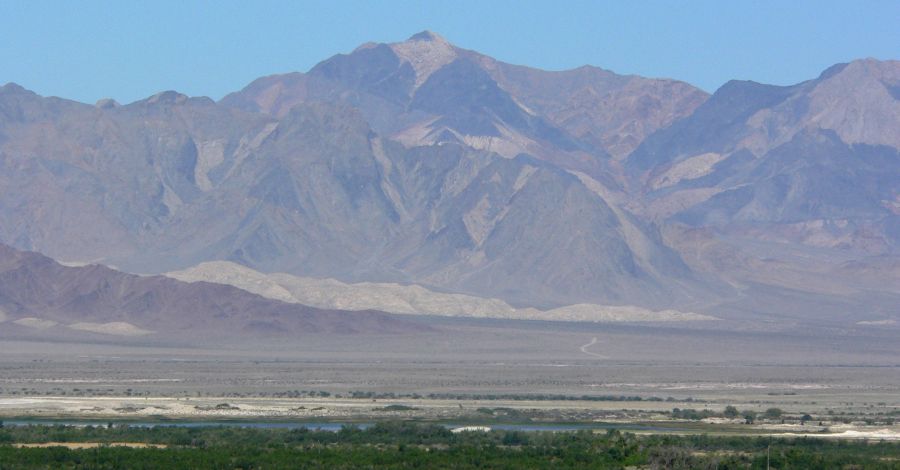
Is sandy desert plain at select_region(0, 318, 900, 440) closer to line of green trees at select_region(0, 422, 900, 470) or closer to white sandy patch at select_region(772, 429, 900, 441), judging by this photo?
white sandy patch at select_region(772, 429, 900, 441)

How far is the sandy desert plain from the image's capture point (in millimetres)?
91938

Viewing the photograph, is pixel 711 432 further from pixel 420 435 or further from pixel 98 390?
pixel 98 390

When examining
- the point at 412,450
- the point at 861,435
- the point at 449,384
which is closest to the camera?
the point at 412,450

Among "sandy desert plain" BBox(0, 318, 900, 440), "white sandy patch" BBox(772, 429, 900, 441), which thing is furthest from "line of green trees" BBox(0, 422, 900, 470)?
"sandy desert plain" BBox(0, 318, 900, 440)

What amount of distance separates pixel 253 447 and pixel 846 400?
183 ft

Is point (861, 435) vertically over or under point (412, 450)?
over

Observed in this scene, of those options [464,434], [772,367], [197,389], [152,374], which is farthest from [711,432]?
[772,367]

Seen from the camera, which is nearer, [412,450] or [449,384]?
[412,450]

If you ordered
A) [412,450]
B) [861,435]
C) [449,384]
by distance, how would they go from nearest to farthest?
1. [412,450]
2. [861,435]
3. [449,384]

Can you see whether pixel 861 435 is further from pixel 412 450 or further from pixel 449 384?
pixel 449 384

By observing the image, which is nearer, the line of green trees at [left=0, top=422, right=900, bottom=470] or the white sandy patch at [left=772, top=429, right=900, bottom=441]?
the line of green trees at [left=0, top=422, right=900, bottom=470]

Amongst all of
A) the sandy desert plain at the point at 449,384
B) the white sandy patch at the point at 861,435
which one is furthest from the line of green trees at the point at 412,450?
the sandy desert plain at the point at 449,384

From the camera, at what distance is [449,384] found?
12938 centimetres

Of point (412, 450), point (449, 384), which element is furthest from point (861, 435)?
point (449, 384)
